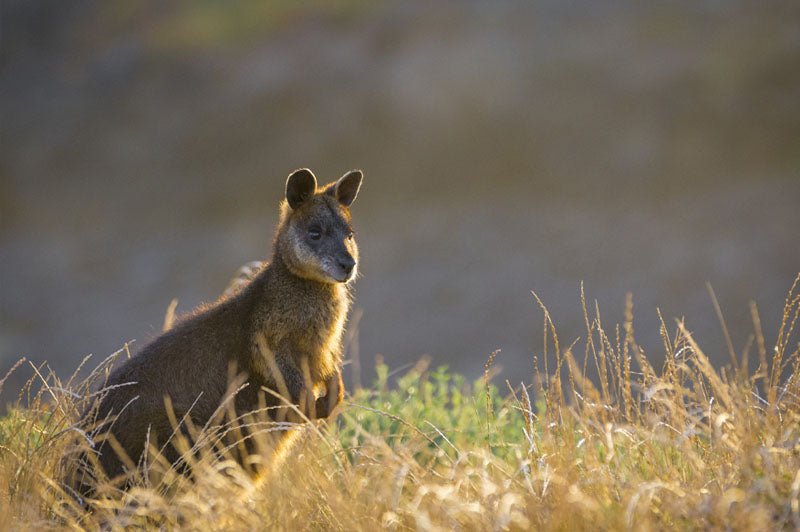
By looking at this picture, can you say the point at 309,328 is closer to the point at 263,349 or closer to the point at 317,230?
the point at 263,349

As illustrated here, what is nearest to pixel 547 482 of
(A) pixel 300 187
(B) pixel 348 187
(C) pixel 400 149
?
(A) pixel 300 187

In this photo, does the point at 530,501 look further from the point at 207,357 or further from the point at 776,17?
the point at 776,17

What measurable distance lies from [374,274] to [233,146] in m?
7.03

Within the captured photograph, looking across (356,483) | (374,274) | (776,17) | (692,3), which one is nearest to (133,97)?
(374,274)

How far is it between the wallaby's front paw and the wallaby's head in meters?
0.68

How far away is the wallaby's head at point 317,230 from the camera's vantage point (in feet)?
22.7

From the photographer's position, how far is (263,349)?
625cm

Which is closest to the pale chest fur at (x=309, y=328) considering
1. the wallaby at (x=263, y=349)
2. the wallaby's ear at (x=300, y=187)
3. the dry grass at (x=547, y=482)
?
the wallaby at (x=263, y=349)

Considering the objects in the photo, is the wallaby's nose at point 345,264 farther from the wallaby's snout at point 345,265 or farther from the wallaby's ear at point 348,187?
the wallaby's ear at point 348,187

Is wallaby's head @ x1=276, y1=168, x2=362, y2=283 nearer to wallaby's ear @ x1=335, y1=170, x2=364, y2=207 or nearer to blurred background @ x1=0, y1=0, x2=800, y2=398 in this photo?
wallaby's ear @ x1=335, y1=170, x2=364, y2=207

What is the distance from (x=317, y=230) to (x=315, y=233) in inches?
1.7

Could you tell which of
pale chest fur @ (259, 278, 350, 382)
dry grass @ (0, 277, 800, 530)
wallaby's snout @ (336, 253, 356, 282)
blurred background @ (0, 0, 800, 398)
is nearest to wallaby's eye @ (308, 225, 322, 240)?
wallaby's snout @ (336, 253, 356, 282)

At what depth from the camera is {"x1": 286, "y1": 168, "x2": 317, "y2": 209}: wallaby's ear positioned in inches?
280

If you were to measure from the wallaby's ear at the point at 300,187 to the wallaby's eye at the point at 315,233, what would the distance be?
0.28m
